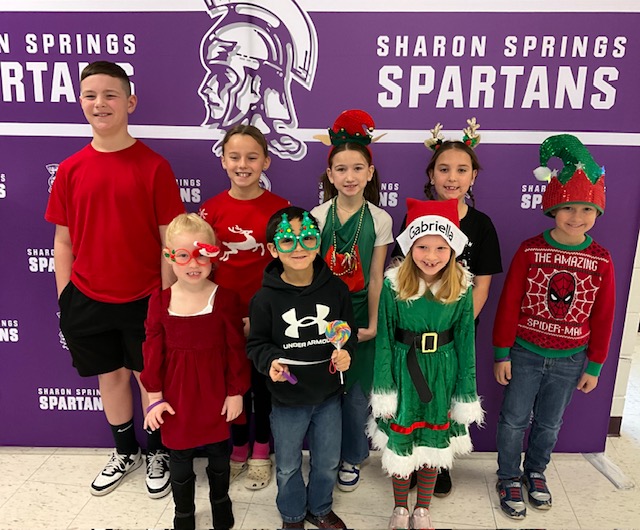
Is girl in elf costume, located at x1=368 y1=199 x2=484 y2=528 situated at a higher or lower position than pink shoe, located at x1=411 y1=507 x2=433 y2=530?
higher

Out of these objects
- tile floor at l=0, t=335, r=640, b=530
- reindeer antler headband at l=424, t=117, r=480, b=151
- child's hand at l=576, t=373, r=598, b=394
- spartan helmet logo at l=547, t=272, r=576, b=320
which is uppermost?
reindeer antler headband at l=424, t=117, r=480, b=151

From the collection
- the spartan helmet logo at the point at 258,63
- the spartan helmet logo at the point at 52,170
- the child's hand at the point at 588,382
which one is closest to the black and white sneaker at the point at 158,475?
the spartan helmet logo at the point at 52,170

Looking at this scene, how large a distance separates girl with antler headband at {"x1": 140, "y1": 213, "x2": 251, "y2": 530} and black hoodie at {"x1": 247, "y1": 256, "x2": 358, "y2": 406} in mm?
154

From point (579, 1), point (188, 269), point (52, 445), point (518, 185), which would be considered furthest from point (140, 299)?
point (579, 1)

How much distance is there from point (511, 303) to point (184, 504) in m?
1.63

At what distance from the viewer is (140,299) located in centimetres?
244

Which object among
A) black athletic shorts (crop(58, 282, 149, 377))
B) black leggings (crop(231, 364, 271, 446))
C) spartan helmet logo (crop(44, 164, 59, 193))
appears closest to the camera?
black athletic shorts (crop(58, 282, 149, 377))

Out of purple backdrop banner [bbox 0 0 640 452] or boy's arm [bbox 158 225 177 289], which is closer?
boy's arm [bbox 158 225 177 289]

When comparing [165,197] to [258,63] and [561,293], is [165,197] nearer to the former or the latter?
[258,63]

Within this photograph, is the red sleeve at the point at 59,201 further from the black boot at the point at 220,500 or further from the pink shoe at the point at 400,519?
the pink shoe at the point at 400,519

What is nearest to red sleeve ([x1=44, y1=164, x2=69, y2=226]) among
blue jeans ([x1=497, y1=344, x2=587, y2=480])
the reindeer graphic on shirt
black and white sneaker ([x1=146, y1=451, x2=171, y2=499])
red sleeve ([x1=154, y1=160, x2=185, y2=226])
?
red sleeve ([x1=154, y1=160, x2=185, y2=226])

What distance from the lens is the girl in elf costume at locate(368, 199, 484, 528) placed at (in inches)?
82.9

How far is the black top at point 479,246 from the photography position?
2.38m

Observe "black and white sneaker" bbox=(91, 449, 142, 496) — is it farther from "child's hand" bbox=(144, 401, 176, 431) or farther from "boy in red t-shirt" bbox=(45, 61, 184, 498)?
"child's hand" bbox=(144, 401, 176, 431)
